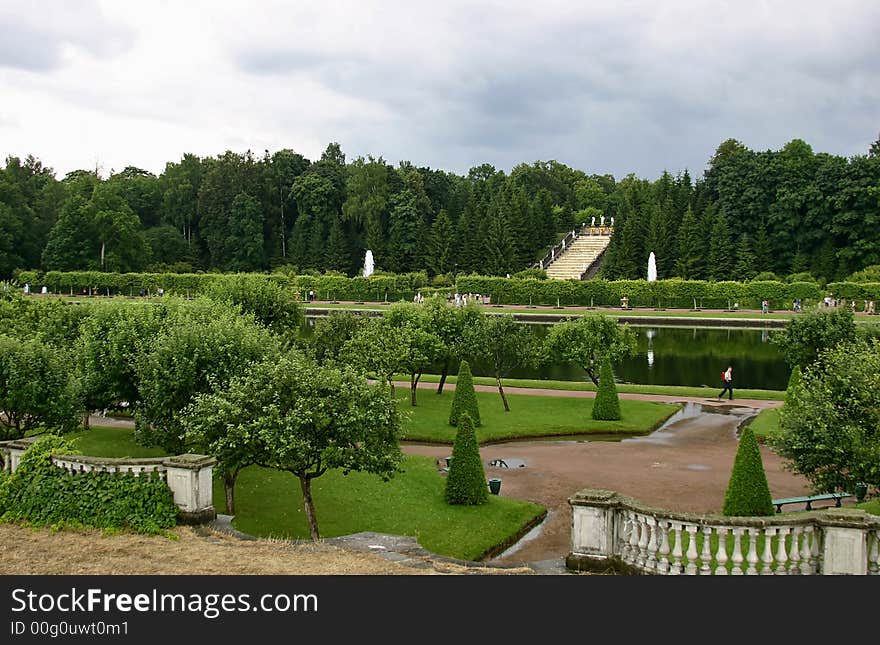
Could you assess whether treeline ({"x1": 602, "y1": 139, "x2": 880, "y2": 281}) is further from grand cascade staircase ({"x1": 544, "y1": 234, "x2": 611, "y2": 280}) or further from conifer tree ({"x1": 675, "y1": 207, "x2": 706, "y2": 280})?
grand cascade staircase ({"x1": 544, "y1": 234, "x2": 611, "y2": 280})

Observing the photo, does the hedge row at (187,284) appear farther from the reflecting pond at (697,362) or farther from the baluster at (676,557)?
the baluster at (676,557)

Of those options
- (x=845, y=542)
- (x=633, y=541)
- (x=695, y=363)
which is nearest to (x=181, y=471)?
(x=633, y=541)

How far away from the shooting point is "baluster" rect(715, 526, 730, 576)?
1120cm

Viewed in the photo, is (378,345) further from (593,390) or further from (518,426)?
(593,390)

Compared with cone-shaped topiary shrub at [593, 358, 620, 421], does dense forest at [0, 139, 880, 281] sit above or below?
above

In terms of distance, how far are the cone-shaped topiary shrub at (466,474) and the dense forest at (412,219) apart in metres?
67.1

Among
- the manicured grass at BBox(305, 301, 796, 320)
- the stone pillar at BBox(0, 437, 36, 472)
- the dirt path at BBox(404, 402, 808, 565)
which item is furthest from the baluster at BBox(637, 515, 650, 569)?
the manicured grass at BBox(305, 301, 796, 320)

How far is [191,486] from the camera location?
47.7ft

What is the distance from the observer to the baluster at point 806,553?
11.0 m

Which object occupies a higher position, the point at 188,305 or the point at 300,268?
the point at 300,268

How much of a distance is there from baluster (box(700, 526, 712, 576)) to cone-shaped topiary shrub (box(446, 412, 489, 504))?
31.0 ft
